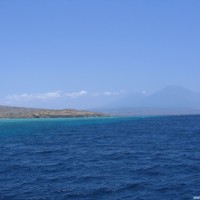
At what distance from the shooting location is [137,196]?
26562 mm

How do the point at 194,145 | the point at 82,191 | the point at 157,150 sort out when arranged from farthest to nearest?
the point at 194,145 < the point at 157,150 < the point at 82,191

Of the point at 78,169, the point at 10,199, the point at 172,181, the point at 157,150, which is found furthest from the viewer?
the point at 157,150

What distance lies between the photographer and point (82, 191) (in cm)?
2803

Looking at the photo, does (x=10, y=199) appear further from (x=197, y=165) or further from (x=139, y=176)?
(x=197, y=165)

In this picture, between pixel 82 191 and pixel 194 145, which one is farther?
pixel 194 145

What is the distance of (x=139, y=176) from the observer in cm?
3266

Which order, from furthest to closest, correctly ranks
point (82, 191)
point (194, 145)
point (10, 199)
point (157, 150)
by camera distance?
point (194, 145) → point (157, 150) → point (82, 191) → point (10, 199)

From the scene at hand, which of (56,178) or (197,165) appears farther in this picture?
(197,165)

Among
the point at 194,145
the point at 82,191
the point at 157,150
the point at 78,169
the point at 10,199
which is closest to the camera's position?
the point at 10,199

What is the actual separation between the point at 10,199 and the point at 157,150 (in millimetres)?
26651

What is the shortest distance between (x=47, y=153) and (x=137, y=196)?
959 inches

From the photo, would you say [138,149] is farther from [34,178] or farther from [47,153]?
[34,178]

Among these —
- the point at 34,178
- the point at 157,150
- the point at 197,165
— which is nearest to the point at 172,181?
A: the point at 197,165

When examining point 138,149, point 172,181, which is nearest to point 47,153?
point 138,149
